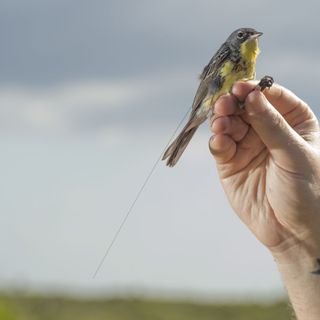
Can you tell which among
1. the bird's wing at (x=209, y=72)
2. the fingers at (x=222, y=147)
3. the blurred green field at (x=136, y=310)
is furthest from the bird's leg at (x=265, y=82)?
the blurred green field at (x=136, y=310)

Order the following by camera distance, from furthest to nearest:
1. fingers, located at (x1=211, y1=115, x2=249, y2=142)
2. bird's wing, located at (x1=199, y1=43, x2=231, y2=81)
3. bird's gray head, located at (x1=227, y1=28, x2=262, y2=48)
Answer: bird's gray head, located at (x1=227, y1=28, x2=262, y2=48) → bird's wing, located at (x1=199, y1=43, x2=231, y2=81) → fingers, located at (x1=211, y1=115, x2=249, y2=142)

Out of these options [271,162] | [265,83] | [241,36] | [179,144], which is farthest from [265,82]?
[241,36]

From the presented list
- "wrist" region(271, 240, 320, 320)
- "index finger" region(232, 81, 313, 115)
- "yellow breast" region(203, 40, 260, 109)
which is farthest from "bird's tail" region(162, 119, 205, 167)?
"wrist" region(271, 240, 320, 320)

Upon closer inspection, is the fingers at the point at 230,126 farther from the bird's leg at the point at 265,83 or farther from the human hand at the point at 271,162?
the bird's leg at the point at 265,83

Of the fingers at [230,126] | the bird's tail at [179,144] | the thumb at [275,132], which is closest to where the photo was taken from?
the thumb at [275,132]

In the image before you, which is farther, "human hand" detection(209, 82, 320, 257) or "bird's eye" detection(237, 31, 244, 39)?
"bird's eye" detection(237, 31, 244, 39)

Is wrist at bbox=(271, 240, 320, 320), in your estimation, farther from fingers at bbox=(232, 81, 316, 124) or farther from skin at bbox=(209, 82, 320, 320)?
fingers at bbox=(232, 81, 316, 124)
